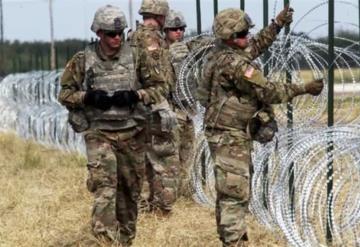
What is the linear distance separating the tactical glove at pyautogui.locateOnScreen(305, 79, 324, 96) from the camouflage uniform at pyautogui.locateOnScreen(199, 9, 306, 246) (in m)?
0.28

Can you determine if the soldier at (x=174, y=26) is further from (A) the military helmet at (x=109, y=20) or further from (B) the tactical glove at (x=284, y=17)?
(A) the military helmet at (x=109, y=20)

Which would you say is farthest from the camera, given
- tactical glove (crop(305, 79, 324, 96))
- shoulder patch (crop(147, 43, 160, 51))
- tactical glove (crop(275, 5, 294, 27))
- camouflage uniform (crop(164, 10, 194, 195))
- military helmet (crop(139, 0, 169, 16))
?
camouflage uniform (crop(164, 10, 194, 195))

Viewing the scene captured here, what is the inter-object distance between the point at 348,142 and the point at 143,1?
2.94m

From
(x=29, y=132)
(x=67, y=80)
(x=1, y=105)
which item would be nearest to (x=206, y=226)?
(x=67, y=80)

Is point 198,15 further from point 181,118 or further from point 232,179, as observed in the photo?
point 232,179

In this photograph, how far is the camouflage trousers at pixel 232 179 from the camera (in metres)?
5.78

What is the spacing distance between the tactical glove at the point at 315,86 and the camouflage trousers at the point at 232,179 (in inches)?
25.2

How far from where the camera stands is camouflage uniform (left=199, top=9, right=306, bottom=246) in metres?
5.62

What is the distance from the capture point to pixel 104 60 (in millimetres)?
5887

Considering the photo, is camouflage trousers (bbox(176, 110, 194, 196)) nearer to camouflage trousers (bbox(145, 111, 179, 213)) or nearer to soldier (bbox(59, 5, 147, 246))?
camouflage trousers (bbox(145, 111, 179, 213))

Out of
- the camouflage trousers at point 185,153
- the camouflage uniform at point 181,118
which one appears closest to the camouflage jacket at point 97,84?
the camouflage uniform at point 181,118

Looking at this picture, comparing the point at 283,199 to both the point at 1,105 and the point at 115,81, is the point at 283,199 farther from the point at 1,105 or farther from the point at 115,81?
the point at 1,105

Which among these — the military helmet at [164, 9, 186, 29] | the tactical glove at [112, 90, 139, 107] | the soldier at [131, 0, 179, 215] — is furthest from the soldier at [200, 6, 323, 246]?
the military helmet at [164, 9, 186, 29]

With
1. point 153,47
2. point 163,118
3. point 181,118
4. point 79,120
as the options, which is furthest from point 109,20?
point 181,118
